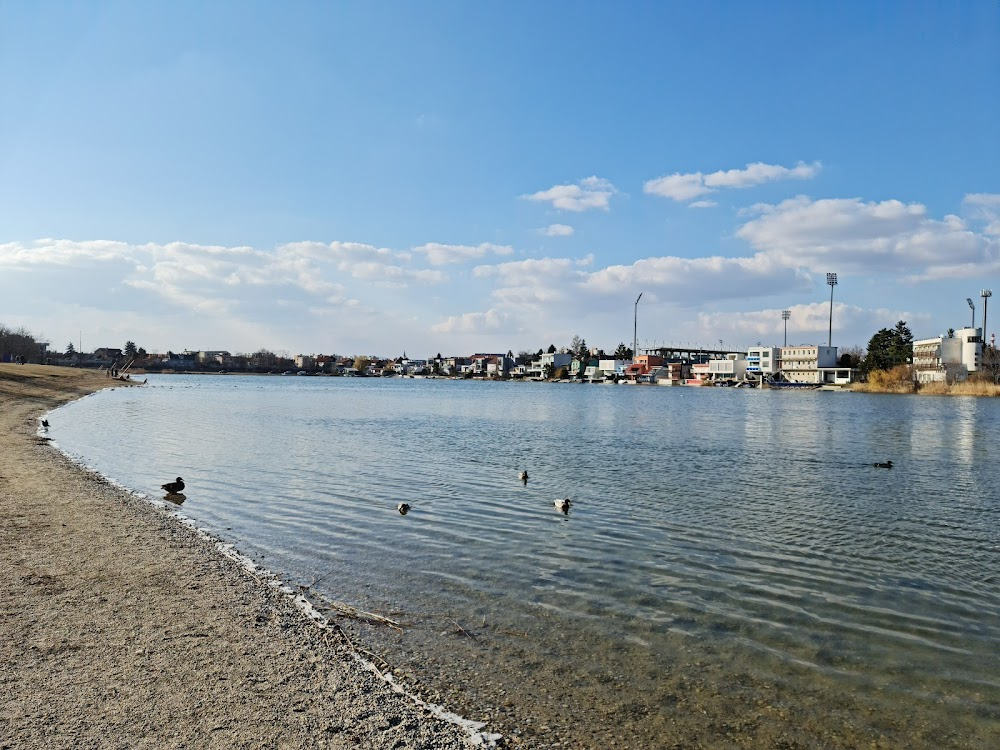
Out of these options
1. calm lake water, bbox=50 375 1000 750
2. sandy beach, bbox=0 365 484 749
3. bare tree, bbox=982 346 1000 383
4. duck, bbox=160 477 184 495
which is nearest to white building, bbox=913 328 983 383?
bare tree, bbox=982 346 1000 383

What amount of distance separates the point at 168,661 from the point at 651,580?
7898 millimetres

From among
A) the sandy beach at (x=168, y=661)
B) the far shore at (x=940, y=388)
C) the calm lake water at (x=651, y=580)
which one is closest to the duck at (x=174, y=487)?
the calm lake water at (x=651, y=580)

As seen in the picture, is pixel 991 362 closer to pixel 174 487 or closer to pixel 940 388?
pixel 940 388

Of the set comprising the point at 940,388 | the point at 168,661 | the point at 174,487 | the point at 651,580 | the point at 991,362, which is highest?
the point at 991,362

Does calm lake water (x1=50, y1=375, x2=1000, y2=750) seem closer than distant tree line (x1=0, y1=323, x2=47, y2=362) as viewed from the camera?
Yes

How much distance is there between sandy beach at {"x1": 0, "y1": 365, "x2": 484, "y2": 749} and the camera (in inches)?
229

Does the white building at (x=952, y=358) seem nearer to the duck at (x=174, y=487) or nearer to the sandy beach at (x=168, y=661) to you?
the duck at (x=174, y=487)

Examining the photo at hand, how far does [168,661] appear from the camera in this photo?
7230mm

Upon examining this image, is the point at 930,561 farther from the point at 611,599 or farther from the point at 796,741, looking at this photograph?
the point at 796,741

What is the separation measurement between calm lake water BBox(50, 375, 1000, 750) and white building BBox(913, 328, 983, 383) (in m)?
135

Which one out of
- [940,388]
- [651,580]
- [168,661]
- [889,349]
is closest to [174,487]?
[168,661]

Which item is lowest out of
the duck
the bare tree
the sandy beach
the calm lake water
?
the calm lake water

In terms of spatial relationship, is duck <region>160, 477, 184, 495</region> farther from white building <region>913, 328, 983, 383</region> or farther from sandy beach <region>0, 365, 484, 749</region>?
white building <region>913, 328, 983, 383</region>

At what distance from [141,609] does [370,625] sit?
293 centimetres
